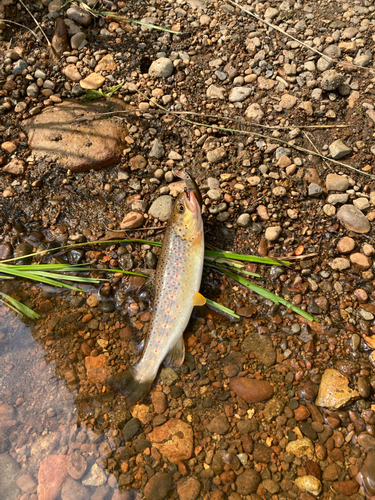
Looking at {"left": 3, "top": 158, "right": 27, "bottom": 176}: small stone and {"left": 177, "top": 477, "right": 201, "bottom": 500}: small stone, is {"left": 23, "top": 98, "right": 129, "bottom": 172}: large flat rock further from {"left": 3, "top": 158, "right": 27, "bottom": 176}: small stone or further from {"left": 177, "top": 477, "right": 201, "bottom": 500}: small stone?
{"left": 177, "top": 477, "right": 201, "bottom": 500}: small stone

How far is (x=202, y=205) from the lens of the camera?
159 inches

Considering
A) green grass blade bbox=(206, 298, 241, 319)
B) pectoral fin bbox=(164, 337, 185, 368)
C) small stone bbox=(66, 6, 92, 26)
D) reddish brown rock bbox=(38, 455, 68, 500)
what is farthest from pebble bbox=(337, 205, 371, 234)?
small stone bbox=(66, 6, 92, 26)

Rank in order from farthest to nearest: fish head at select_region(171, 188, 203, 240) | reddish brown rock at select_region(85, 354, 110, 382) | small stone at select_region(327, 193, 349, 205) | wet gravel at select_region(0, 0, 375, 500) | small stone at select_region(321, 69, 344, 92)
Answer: small stone at select_region(321, 69, 344, 92) → small stone at select_region(327, 193, 349, 205) → fish head at select_region(171, 188, 203, 240) → reddish brown rock at select_region(85, 354, 110, 382) → wet gravel at select_region(0, 0, 375, 500)

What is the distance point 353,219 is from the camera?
387 centimetres

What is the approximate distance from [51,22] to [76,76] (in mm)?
1081

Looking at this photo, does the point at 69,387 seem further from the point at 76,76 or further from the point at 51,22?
the point at 51,22

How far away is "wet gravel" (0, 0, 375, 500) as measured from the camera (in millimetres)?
3193

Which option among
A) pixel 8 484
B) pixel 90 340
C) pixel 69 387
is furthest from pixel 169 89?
pixel 8 484

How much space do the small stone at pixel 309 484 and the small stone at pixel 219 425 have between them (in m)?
0.73

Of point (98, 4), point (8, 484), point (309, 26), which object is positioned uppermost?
point (98, 4)

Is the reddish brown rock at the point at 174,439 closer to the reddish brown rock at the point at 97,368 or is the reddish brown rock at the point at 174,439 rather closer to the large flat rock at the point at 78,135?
the reddish brown rock at the point at 97,368

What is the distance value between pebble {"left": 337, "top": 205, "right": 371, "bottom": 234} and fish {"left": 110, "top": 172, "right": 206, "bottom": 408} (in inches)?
64.4

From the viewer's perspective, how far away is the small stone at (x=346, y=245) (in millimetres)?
3795

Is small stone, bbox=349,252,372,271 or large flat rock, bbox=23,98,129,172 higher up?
large flat rock, bbox=23,98,129,172
